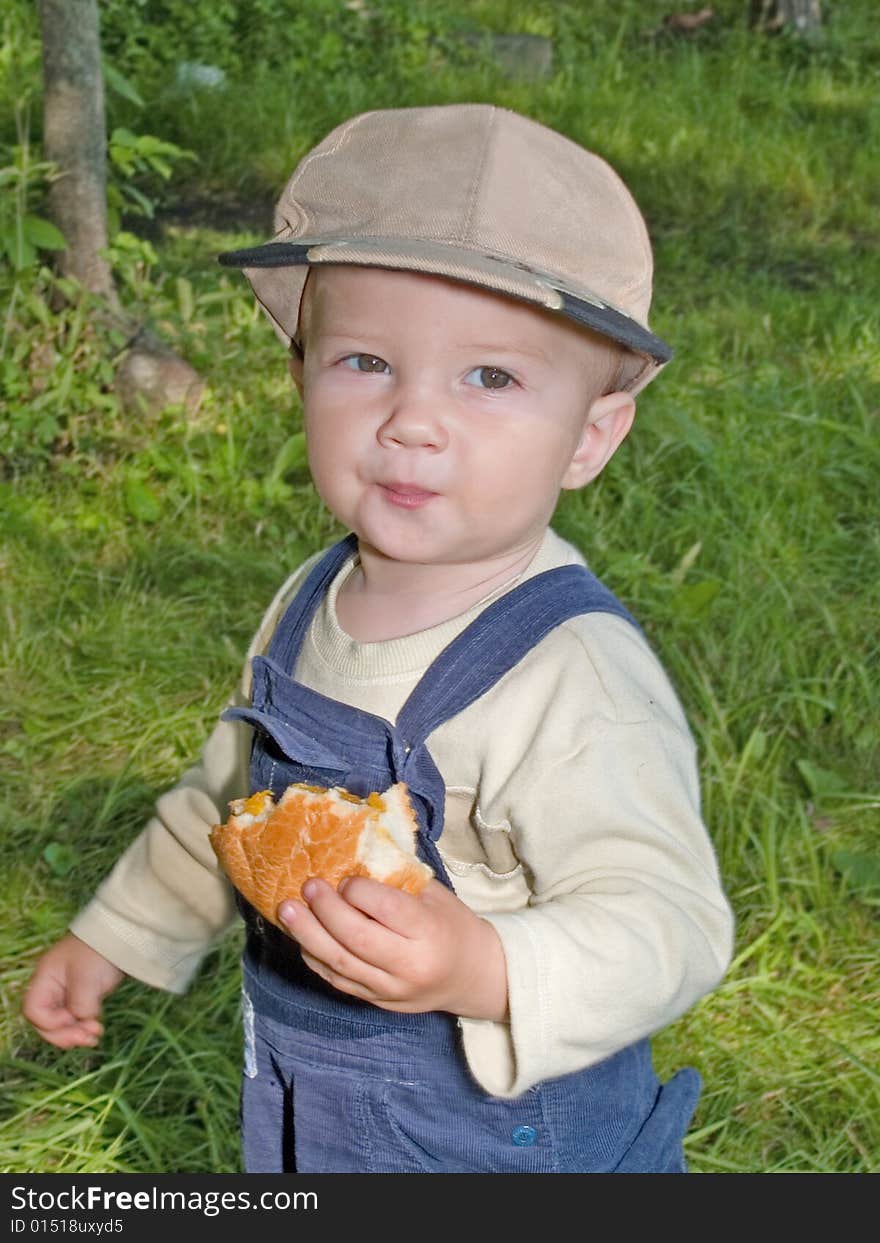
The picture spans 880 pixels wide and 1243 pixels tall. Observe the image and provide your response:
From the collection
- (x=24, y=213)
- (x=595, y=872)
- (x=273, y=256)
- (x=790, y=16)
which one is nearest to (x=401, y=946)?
(x=595, y=872)

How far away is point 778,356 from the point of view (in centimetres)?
471

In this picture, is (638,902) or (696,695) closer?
(638,902)

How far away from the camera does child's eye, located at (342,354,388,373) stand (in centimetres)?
160

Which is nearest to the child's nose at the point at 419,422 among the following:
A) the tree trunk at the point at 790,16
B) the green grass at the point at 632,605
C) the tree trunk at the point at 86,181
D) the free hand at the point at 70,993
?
the free hand at the point at 70,993

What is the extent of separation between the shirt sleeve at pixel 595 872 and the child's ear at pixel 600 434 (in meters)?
0.21

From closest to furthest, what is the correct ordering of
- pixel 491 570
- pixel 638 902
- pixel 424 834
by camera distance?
pixel 638 902
pixel 424 834
pixel 491 570

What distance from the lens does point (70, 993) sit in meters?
1.93

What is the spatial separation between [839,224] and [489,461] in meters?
4.91

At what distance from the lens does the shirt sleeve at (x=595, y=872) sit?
1412mm

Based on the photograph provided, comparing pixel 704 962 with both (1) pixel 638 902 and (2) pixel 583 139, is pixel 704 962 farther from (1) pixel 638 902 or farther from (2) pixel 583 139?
(2) pixel 583 139

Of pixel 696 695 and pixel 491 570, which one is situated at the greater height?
pixel 491 570

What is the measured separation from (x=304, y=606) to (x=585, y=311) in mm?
499

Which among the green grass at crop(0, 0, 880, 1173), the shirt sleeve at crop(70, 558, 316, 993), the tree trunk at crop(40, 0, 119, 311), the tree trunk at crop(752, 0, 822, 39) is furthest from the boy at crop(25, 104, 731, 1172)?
the tree trunk at crop(752, 0, 822, 39)

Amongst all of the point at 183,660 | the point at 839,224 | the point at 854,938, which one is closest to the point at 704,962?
the point at 854,938
